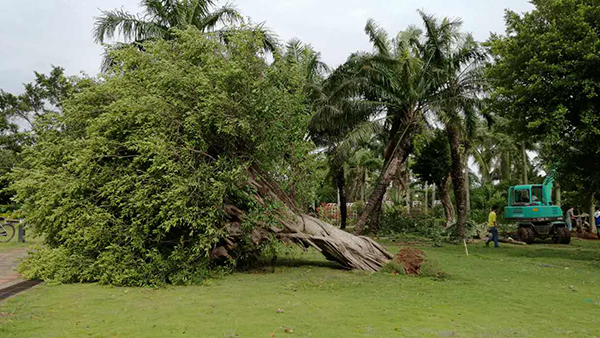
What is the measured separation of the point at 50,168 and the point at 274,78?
5.58 meters

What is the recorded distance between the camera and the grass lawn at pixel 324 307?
19.0ft

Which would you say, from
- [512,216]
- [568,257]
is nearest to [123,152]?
[568,257]

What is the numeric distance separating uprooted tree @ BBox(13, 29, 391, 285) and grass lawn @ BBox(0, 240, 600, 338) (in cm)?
76

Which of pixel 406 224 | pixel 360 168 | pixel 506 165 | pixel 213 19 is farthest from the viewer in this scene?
pixel 360 168

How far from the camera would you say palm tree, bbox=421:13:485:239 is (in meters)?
19.7

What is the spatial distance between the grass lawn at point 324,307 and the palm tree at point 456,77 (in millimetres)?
9988

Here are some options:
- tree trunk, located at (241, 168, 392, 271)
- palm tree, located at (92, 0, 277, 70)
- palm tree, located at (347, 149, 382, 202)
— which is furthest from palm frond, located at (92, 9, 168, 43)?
palm tree, located at (347, 149, 382, 202)

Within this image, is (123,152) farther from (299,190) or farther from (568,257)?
(568,257)

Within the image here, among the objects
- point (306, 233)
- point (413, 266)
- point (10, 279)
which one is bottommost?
point (10, 279)

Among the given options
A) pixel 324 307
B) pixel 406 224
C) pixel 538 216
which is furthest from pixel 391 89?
pixel 324 307

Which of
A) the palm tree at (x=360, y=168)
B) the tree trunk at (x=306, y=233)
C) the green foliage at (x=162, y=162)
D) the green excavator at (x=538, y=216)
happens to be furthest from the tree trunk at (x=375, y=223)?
the palm tree at (x=360, y=168)

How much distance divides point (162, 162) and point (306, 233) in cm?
393

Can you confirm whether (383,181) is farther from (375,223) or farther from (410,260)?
(410,260)

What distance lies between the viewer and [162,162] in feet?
31.3
